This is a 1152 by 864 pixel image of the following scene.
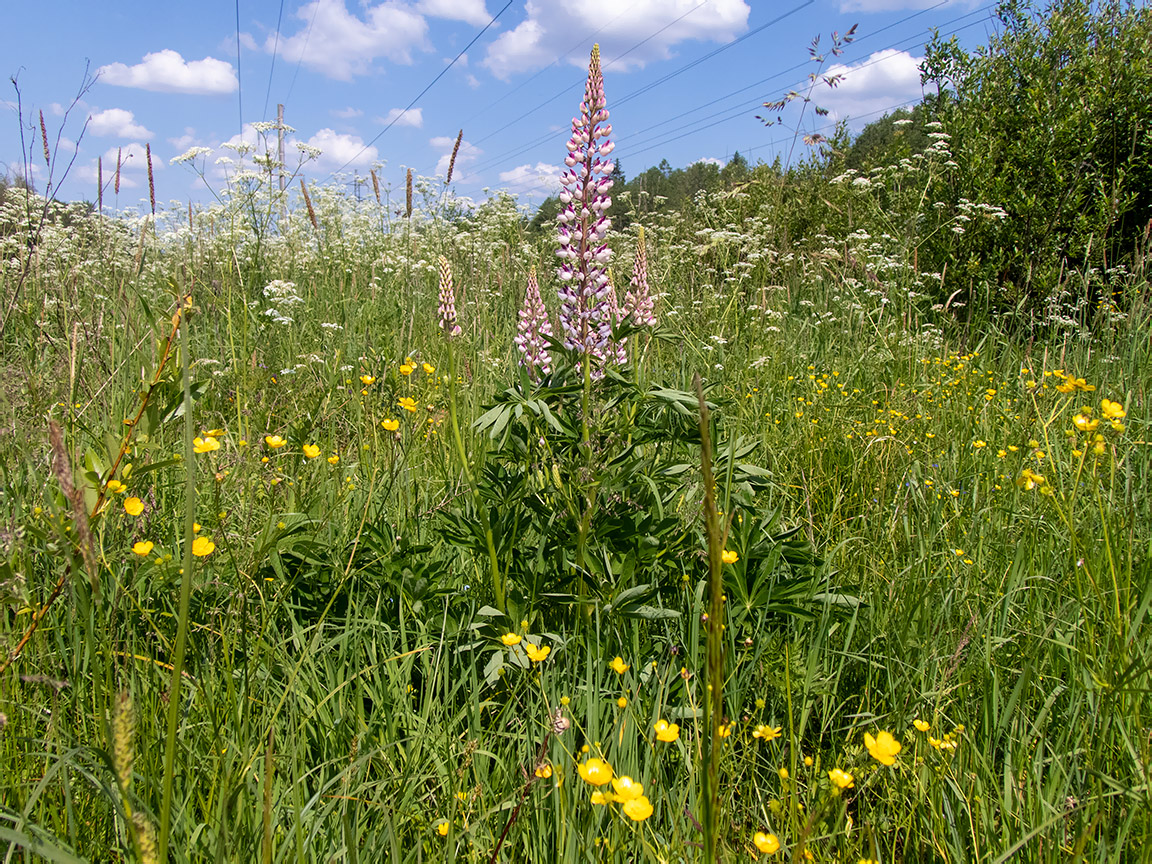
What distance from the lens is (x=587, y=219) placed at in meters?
1.81

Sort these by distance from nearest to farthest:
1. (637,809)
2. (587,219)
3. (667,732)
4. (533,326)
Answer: (637,809)
(667,732)
(587,219)
(533,326)

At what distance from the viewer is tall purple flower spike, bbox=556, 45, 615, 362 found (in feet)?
5.92

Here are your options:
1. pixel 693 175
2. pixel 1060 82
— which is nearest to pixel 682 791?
pixel 1060 82

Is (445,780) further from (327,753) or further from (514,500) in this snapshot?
(514,500)

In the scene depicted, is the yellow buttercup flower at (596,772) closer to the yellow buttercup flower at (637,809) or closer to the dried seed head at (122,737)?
the yellow buttercup flower at (637,809)

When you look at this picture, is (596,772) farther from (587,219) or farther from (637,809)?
(587,219)

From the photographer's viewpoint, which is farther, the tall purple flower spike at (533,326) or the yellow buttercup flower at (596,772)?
the tall purple flower spike at (533,326)

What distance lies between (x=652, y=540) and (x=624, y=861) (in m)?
0.61

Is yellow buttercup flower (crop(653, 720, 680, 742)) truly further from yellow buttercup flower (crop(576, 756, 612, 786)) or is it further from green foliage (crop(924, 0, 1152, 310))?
green foliage (crop(924, 0, 1152, 310))

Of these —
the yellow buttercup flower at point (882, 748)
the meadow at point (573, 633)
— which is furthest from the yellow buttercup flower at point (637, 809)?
the yellow buttercup flower at point (882, 748)

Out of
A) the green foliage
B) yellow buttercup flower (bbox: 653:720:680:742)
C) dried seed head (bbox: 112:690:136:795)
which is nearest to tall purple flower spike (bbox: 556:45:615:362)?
yellow buttercup flower (bbox: 653:720:680:742)

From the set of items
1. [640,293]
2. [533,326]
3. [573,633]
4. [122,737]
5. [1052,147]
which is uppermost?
[1052,147]

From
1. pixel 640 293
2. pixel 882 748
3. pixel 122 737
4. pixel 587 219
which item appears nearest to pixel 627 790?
pixel 882 748

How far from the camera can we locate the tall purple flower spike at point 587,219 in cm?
180
